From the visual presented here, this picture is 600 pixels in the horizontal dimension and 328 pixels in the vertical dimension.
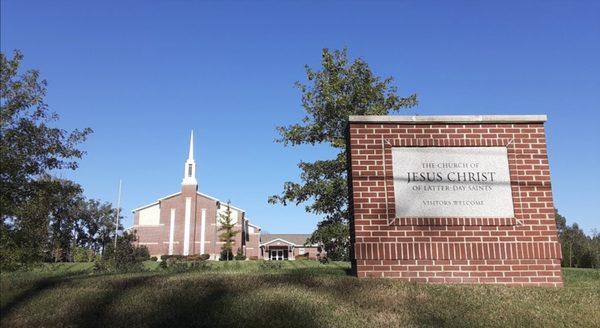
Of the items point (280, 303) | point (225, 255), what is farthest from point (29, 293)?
point (225, 255)

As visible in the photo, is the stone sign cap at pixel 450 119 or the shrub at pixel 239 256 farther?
the shrub at pixel 239 256

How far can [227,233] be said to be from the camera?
64438mm

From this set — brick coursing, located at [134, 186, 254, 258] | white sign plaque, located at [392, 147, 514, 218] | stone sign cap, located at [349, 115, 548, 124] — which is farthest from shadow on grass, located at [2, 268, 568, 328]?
brick coursing, located at [134, 186, 254, 258]

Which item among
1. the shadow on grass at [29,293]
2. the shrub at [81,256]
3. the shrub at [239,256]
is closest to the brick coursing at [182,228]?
the shrub at [239,256]

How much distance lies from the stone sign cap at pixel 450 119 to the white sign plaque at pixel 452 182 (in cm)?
45

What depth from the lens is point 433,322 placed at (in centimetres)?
555

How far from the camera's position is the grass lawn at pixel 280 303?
5418mm

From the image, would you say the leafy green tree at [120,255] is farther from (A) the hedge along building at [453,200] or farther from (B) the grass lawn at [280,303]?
(A) the hedge along building at [453,200]

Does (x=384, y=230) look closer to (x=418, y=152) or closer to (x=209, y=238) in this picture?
(x=418, y=152)

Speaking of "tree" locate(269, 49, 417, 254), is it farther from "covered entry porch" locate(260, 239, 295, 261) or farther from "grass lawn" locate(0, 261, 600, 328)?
"covered entry porch" locate(260, 239, 295, 261)

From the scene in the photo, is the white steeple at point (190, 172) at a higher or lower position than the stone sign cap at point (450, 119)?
higher

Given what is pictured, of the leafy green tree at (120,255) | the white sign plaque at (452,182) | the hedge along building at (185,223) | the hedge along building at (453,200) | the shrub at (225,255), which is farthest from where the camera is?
the hedge along building at (185,223)

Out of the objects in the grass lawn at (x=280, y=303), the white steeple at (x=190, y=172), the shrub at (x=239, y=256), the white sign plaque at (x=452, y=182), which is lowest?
the grass lawn at (x=280, y=303)

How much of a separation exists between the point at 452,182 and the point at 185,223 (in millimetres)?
62846
